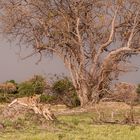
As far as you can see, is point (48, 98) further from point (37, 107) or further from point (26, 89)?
point (37, 107)

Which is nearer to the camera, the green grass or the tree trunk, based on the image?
the green grass

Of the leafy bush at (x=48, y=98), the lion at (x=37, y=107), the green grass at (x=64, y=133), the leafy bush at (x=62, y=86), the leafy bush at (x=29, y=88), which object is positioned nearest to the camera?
the green grass at (x=64, y=133)

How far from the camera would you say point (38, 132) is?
16.2 meters

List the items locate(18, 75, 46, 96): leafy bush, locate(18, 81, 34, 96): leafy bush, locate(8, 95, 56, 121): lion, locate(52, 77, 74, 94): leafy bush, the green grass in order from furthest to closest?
locate(18, 81, 34, 96): leafy bush → locate(18, 75, 46, 96): leafy bush → locate(52, 77, 74, 94): leafy bush → locate(8, 95, 56, 121): lion → the green grass

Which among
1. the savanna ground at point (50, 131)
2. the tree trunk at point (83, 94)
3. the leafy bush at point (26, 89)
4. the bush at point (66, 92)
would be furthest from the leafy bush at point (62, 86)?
the savanna ground at point (50, 131)

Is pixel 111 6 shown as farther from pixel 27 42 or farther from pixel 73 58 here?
pixel 27 42

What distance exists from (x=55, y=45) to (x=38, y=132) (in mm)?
20276

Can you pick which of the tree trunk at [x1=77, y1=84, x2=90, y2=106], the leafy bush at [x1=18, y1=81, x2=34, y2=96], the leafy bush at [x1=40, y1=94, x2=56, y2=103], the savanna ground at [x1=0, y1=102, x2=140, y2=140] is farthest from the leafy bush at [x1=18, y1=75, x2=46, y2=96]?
the savanna ground at [x1=0, y1=102, x2=140, y2=140]

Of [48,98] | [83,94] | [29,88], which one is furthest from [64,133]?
[29,88]

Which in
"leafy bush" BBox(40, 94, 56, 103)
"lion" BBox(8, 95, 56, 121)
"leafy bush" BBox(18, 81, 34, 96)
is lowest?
"leafy bush" BBox(40, 94, 56, 103)

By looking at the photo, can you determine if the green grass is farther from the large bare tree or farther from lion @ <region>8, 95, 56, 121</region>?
the large bare tree

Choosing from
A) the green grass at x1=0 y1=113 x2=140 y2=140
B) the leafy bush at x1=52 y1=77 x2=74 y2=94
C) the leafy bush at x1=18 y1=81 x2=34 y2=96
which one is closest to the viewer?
the green grass at x1=0 y1=113 x2=140 y2=140

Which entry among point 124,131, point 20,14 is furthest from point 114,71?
point 124,131

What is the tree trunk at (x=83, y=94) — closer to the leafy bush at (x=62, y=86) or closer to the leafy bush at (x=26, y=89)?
the leafy bush at (x=62, y=86)
